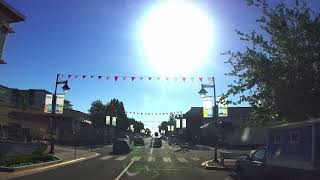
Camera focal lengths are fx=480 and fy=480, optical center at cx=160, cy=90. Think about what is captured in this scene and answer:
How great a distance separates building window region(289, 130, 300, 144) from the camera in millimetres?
13891

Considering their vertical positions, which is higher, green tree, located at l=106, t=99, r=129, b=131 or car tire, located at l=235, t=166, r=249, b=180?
green tree, located at l=106, t=99, r=129, b=131

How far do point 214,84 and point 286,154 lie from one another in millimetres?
22118

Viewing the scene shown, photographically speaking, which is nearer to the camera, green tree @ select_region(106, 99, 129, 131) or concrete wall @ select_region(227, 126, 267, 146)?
concrete wall @ select_region(227, 126, 267, 146)

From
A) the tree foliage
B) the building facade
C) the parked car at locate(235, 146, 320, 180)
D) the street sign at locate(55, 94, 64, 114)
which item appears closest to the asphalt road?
the parked car at locate(235, 146, 320, 180)

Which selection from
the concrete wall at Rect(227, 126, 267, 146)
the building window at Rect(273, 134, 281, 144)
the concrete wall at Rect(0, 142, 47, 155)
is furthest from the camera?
the concrete wall at Rect(227, 126, 267, 146)

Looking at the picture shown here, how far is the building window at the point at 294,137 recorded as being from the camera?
13.9 metres

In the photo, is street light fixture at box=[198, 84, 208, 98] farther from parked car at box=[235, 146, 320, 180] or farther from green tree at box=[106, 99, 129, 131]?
green tree at box=[106, 99, 129, 131]

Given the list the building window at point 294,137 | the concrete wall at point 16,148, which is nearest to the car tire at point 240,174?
the building window at point 294,137

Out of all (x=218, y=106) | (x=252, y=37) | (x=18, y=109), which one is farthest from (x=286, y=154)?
(x=18, y=109)

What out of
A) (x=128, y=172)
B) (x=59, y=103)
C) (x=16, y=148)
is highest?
(x=59, y=103)

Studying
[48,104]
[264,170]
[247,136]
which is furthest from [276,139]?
[247,136]

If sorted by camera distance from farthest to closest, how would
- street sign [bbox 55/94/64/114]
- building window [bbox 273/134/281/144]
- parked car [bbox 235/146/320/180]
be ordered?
street sign [bbox 55/94/64/114]
building window [bbox 273/134/281/144]
parked car [bbox 235/146/320/180]

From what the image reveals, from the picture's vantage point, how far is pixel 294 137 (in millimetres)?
14273

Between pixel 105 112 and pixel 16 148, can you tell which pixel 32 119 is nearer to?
pixel 16 148
